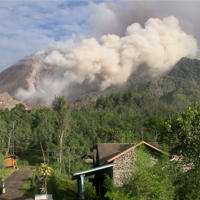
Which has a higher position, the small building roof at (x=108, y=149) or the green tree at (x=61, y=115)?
the green tree at (x=61, y=115)

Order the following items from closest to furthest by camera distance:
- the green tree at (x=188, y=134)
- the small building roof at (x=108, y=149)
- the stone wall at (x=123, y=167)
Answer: the green tree at (x=188, y=134) → the stone wall at (x=123, y=167) → the small building roof at (x=108, y=149)

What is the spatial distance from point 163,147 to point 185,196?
17.1 feet

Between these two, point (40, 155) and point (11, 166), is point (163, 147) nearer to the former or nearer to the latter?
point (11, 166)

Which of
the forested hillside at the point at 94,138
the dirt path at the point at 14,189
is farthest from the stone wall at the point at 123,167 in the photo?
the dirt path at the point at 14,189

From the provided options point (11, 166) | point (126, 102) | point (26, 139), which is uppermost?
point (126, 102)

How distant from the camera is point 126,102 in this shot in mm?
166750

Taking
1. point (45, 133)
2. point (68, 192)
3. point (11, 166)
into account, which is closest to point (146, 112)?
point (45, 133)

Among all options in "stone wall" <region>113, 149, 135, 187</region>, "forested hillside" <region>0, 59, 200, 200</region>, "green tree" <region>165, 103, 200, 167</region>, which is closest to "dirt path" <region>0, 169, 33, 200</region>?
"forested hillside" <region>0, 59, 200, 200</region>

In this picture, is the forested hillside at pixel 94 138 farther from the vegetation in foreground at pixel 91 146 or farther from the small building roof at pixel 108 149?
the small building roof at pixel 108 149

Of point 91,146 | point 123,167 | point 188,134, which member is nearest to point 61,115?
point 91,146

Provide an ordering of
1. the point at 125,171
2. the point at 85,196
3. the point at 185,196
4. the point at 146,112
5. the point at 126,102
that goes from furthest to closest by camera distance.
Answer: the point at 126,102
the point at 146,112
the point at 85,196
the point at 125,171
the point at 185,196

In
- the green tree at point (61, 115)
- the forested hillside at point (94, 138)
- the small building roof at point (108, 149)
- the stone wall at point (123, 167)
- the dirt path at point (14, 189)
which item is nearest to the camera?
the forested hillside at point (94, 138)

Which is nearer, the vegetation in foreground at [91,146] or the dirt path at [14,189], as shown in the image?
the vegetation in foreground at [91,146]

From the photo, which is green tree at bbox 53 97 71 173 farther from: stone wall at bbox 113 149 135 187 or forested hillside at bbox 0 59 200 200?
stone wall at bbox 113 149 135 187
